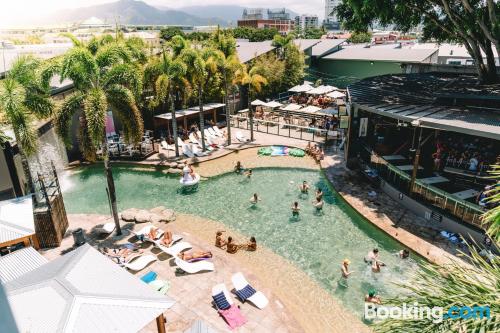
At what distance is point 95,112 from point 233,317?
8.79 meters

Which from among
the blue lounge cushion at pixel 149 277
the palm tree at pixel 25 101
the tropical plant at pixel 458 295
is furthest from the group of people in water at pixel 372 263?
the palm tree at pixel 25 101

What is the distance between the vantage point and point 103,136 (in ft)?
42.1

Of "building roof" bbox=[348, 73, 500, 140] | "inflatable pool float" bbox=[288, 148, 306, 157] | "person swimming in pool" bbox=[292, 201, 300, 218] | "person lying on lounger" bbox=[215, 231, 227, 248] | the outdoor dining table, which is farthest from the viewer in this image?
"inflatable pool float" bbox=[288, 148, 306, 157]

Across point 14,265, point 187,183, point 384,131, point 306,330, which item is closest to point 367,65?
point 384,131

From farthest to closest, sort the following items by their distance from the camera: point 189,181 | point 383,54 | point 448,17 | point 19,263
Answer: point 383,54
point 448,17
point 189,181
point 19,263

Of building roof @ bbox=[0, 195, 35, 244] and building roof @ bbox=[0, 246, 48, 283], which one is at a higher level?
building roof @ bbox=[0, 195, 35, 244]

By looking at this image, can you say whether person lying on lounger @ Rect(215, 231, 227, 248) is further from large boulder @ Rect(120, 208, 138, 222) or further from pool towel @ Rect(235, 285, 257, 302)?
large boulder @ Rect(120, 208, 138, 222)

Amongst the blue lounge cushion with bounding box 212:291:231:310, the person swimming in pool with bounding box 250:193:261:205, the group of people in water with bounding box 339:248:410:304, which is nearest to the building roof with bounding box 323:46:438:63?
the person swimming in pool with bounding box 250:193:261:205

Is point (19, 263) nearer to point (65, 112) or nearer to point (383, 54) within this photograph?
point (65, 112)

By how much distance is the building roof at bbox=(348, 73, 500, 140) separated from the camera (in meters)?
14.5

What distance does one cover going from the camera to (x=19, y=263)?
10.6m

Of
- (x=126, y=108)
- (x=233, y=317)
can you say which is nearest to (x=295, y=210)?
(x=233, y=317)

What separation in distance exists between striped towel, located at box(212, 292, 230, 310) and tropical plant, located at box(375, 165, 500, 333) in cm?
708

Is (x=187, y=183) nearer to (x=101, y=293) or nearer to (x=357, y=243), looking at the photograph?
(x=357, y=243)
